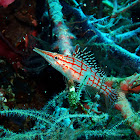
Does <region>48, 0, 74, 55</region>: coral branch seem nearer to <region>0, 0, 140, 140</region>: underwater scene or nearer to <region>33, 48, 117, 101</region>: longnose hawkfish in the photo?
<region>0, 0, 140, 140</region>: underwater scene

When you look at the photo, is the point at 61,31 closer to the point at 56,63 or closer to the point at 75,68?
the point at 56,63

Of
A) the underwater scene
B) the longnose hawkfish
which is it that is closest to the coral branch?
the underwater scene

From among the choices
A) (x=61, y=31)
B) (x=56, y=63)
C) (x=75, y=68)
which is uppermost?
(x=61, y=31)

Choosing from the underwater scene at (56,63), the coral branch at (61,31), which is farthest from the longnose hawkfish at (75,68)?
the coral branch at (61,31)

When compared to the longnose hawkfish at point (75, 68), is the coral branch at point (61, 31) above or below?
above

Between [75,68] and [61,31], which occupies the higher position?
[61,31]

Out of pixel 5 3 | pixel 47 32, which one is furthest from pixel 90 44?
pixel 5 3

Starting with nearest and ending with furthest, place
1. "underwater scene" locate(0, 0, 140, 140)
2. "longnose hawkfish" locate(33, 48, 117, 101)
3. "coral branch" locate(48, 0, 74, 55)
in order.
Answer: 1. "underwater scene" locate(0, 0, 140, 140)
2. "longnose hawkfish" locate(33, 48, 117, 101)
3. "coral branch" locate(48, 0, 74, 55)

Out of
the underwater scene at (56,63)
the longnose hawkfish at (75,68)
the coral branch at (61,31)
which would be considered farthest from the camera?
the coral branch at (61,31)

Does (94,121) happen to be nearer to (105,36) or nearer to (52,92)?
(52,92)

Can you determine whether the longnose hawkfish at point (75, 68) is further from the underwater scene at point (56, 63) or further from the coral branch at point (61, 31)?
the coral branch at point (61, 31)

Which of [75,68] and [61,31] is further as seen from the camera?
[61,31]

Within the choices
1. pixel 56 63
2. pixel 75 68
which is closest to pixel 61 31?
pixel 56 63
